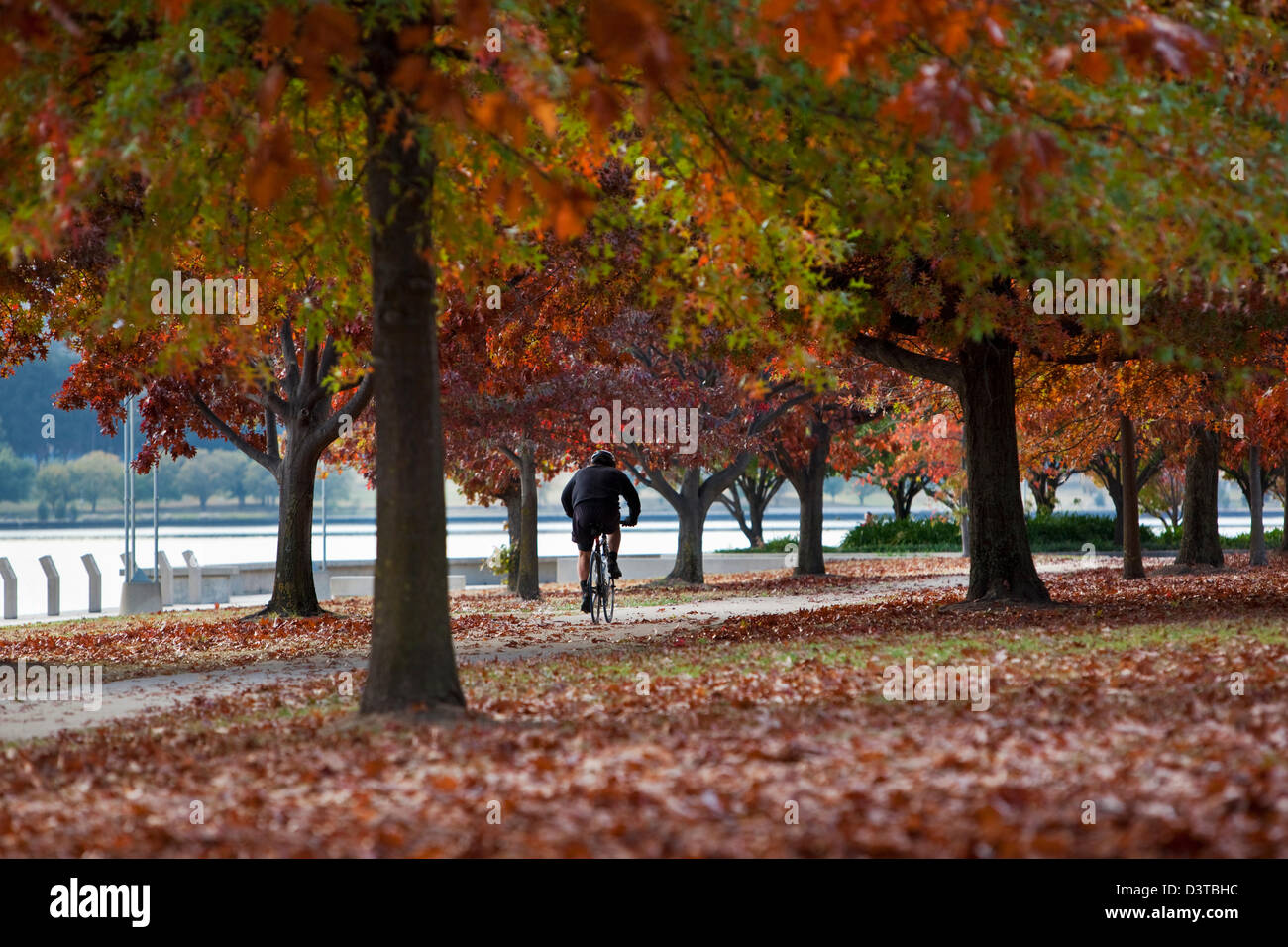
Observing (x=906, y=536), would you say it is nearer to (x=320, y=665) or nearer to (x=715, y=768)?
(x=320, y=665)

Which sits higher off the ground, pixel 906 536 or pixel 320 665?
pixel 906 536

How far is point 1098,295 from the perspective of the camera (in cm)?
1223

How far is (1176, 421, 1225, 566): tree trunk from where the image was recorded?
84.4 feet

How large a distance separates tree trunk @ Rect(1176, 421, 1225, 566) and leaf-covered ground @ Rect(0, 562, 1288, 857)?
17.2 m

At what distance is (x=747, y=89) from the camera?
23.6ft

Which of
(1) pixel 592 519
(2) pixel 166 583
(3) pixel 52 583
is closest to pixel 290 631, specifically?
(1) pixel 592 519

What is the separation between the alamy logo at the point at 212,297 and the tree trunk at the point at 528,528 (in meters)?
8.86

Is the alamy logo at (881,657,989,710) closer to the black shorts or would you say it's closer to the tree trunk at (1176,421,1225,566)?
the black shorts

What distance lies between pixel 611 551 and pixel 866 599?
19.6 ft

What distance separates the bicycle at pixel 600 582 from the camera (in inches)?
623

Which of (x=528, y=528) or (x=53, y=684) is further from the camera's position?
(x=528, y=528)

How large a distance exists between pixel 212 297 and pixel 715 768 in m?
9.41

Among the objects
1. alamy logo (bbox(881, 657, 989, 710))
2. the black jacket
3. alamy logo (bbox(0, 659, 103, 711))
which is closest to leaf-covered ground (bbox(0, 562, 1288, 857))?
alamy logo (bbox(881, 657, 989, 710))

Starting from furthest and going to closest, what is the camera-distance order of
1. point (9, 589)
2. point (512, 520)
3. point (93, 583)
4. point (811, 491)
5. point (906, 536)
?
point (906, 536) < point (811, 491) < point (512, 520) < point (93, 583) < point (9, 589)
